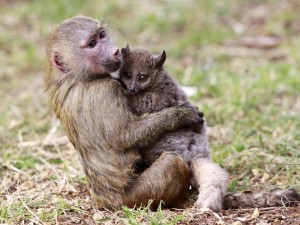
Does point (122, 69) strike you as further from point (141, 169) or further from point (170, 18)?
point (170, 18)

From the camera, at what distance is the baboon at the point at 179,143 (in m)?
5.79

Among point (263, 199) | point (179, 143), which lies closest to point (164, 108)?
point (179, 143)

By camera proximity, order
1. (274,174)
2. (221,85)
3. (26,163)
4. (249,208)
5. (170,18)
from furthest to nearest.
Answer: (170,18)
(221,85)
(26,163)
(274,174)
(249,208)

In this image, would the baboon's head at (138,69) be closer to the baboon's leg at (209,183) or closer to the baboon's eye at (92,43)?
the baboon's eye at (92,43)

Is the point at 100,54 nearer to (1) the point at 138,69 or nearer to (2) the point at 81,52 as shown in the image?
(2) the point at 81,52

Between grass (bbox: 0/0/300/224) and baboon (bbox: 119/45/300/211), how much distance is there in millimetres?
364

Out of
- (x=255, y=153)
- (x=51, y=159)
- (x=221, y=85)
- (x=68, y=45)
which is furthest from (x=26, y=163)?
(x=221, y=85)

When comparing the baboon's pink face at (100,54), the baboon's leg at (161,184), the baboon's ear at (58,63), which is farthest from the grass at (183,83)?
the baboon's ear at (58,63)

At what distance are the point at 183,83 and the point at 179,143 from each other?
3.94 m

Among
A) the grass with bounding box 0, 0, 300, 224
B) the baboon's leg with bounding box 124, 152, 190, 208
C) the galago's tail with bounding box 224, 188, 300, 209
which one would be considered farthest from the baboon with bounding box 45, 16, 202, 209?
the galago's tail with bounding box 224, 188, 300, 209

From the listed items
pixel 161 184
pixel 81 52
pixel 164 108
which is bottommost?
pixel 161 184

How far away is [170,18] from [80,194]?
23.4 ft

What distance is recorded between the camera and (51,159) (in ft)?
25.5

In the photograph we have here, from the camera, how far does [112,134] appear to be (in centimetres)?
580
